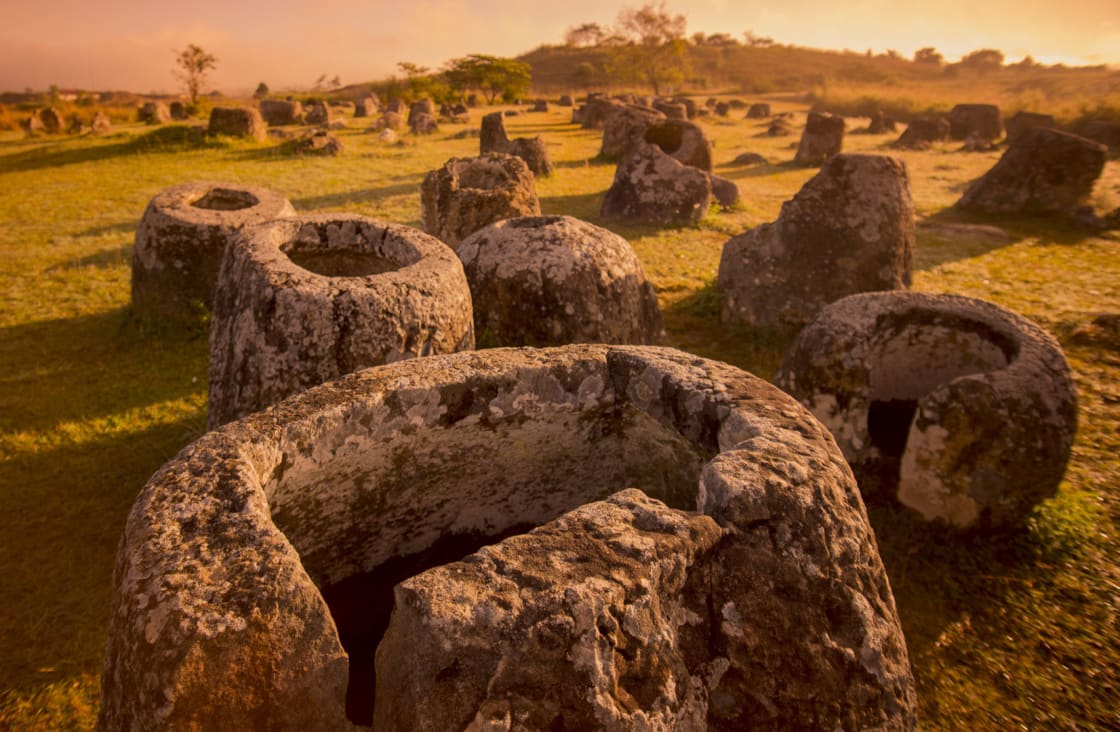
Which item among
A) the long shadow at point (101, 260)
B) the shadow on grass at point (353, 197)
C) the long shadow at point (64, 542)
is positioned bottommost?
the long shadow at point (64, 542)

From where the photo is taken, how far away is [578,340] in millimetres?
4500

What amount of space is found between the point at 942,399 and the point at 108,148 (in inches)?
716

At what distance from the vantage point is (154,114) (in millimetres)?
21094

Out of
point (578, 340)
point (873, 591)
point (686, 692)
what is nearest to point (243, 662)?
point (686, 692)

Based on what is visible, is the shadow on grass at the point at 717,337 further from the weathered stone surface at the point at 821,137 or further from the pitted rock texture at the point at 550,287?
the weathered stone surface at the point at 821,137

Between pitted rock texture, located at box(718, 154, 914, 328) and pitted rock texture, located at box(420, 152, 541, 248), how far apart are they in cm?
274

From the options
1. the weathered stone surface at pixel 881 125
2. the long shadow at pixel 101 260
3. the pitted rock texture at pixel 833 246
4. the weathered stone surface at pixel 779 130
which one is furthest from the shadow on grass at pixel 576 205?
the weathered stone surface at pixel 881 125

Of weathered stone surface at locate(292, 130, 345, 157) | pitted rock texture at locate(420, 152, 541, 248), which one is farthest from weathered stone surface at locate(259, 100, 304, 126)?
pitted rock texture at locate(420, 152, 541, 248)

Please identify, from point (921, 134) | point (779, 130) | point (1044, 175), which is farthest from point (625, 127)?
point (921, 134)

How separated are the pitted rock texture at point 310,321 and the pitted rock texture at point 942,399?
2.32m

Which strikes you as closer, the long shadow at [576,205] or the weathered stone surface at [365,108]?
the long shadow at [576,205]

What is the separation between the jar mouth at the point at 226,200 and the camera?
6.31 m

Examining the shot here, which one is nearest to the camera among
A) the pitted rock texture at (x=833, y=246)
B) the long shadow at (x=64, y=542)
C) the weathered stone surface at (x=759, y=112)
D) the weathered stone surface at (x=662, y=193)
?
the long shadow at (x=64, y=542)

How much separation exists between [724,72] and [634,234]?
189ft
